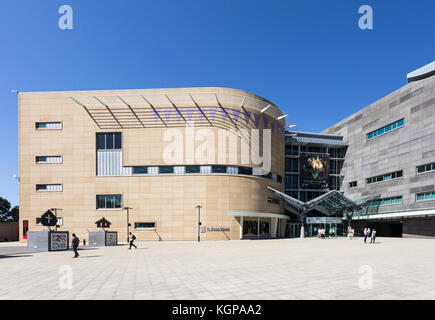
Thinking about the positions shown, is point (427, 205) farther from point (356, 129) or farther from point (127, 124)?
point (127, 124)

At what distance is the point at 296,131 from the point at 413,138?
70.9 ft

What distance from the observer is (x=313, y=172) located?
202 ft

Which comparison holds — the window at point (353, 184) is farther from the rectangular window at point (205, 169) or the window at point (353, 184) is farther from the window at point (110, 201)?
the window at point (110, 201)

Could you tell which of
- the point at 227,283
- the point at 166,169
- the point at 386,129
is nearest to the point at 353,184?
the point at 386,129

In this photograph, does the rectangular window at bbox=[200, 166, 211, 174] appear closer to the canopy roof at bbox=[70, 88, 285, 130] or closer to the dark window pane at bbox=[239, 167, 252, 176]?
the dark window pane at bbox=[239, 167, 252, 176]

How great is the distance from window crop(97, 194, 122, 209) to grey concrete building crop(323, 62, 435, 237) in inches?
1722

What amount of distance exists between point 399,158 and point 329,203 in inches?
543

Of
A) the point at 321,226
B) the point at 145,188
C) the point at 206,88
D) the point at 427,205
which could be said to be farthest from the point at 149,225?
the point at 427,205

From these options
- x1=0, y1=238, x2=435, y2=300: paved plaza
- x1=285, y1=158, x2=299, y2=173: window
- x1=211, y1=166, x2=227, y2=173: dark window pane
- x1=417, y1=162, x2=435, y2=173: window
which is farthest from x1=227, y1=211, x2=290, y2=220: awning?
x1=0, y1=238, x2=435, y2=300: paved plaza

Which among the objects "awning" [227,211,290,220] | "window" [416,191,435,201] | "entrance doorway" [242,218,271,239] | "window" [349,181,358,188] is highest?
"window" [349,181,358,188]

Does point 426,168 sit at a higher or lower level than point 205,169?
higher

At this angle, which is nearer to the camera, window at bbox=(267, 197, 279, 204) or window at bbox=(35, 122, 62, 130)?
window at bbox=(35, 122, 62, 130)

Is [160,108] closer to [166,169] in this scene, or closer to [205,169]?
[166,169]

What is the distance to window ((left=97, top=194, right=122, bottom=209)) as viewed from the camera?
145 ft
